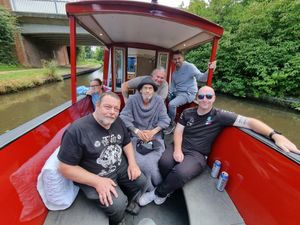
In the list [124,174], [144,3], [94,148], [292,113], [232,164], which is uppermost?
[144,3]

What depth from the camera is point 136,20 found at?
103 inches

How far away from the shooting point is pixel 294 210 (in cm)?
118

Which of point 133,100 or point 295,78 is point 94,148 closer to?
point 133,100

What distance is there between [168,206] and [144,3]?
2.30m

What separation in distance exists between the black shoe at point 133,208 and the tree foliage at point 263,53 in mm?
8628

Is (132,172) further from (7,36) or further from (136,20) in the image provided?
(7,36)

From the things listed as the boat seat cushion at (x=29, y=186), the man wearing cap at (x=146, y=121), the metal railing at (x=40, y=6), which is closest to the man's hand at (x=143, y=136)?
the man wearing cap at (x=146, y=121)

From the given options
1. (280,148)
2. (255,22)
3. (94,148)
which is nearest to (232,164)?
(280,148)

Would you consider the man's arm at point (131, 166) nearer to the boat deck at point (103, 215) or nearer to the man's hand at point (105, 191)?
the man's hand at point (105, 191)

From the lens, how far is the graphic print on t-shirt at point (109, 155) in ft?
5.18

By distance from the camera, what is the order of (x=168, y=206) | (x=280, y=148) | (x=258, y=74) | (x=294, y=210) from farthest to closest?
1. (x=258, y=74)
2. (x=168, y=206)
3. (x=280, y=148)
4. (x=294, y=210)

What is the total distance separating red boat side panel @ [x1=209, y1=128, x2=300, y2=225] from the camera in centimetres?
123

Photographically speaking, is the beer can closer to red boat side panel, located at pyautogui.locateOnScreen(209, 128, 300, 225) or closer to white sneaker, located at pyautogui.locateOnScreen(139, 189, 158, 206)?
red boat side panel, located at pyautogui.locateOnScreen(209, 128, 300, 225)

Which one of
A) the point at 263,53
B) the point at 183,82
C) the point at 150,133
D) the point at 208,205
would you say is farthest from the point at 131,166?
the point at 263,53
